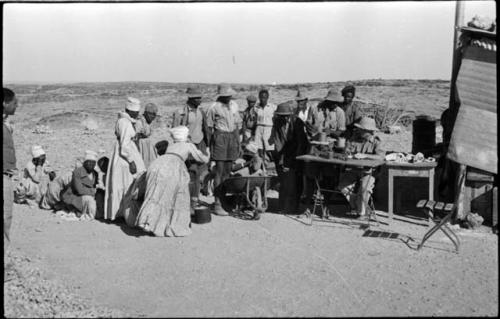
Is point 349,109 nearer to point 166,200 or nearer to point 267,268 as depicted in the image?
point 166,200

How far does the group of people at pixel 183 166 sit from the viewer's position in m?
7.63

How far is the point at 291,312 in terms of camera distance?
520 centimetres

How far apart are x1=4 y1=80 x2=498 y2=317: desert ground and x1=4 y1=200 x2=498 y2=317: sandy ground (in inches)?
0.5

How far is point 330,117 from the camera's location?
29.9ft

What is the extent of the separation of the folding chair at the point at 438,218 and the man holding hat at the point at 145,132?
3940 millimetres

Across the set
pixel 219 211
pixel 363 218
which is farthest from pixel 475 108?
pixel 219 211

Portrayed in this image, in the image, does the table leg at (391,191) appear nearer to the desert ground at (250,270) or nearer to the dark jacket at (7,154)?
the desert ground at (250,270)

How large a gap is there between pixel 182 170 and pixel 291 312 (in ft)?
9.96

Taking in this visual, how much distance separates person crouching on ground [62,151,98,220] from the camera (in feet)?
27.8

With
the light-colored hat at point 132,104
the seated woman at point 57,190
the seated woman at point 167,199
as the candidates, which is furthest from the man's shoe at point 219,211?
the seated woman at point 57,190

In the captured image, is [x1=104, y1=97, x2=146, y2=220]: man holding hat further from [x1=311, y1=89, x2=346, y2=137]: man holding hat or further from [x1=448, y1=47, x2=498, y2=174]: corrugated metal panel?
[x1=448, y1=47, x2=498, y2=174]: corrugated metal panel

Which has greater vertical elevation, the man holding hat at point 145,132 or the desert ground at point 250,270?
the man holding hat at point 145,132

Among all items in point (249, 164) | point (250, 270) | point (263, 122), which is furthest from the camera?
point (263, 122)

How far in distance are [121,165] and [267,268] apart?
2.96 metres
